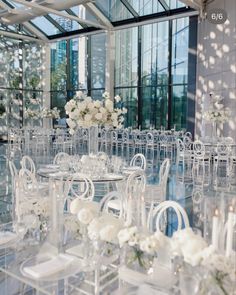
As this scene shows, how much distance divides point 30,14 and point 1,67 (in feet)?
12.6

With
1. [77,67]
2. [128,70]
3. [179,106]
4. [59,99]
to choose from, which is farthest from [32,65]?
[179,106]

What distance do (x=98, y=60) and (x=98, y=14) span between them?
219 cm

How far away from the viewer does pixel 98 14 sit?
49.9ft

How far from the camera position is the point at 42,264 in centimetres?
246

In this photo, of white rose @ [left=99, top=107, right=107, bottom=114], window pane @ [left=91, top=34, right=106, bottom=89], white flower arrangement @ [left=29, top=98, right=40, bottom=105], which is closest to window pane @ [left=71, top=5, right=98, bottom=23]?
window pane @ [left=91, top=34, right=106, bottom=89]

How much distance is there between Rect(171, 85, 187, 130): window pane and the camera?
14.0 meters

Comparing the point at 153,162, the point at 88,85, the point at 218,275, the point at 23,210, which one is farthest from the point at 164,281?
the point at 88,85

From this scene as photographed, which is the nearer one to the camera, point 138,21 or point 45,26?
point 138,21

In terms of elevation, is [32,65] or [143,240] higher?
[32,65]

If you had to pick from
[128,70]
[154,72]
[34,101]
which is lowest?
[34,101]

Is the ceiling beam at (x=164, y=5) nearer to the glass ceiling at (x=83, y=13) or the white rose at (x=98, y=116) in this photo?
the glass ceiling at (x=83, y=13)

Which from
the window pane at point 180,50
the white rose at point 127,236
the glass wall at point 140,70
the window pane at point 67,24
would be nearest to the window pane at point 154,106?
the glass wall at point 140,70

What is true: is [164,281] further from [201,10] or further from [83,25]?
[83,25]

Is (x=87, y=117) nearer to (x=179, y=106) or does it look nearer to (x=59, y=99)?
(x=179, y=106)
